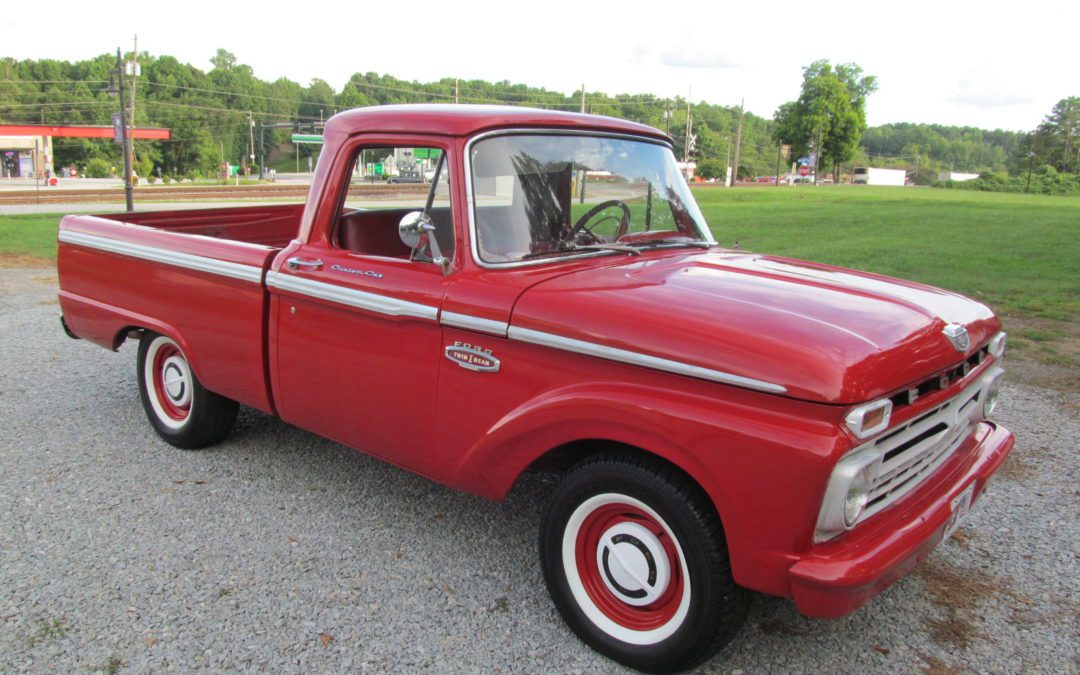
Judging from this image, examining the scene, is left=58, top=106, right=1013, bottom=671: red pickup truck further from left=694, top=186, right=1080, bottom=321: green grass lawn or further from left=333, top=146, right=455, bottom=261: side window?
left=694, top=186, right=1080, bottom=321: green grass lawn

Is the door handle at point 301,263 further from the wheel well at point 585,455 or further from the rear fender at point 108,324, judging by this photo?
the wheel well at point 585,455

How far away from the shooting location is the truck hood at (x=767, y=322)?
2.18m

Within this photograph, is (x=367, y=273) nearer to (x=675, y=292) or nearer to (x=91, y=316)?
(x=675, y=292)

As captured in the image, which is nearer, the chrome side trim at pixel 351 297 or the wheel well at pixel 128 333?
the chrome side trim at pixel 351 297

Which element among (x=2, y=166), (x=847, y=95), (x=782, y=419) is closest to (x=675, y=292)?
(x=782, y=419)

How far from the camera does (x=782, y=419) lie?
2.18 meters

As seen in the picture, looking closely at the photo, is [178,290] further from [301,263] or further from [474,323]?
[474,323]

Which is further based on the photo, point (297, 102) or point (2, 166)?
point (297, 102)

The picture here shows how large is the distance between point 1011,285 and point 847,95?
6547cm

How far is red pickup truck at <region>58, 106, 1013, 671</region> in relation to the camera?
7.26 ft

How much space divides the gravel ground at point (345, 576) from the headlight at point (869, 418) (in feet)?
3.40

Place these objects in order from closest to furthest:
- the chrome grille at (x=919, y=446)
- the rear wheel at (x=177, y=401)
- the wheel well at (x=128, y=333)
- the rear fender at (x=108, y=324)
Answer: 1. the chrome grille at (x=919, y=446)
2. the rear fender at (x=108, y=324)
3. the rear wheel at (x=177, y=401)
4. the wheel well at (x=128, y=333)

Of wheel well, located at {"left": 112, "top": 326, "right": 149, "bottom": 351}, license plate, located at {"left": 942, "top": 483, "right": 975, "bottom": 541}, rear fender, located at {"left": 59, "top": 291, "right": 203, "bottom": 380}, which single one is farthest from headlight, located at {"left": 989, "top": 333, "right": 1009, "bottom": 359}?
wheel well, located at {"left": 112, "top": 326, "right": 149, "bottom": 351}

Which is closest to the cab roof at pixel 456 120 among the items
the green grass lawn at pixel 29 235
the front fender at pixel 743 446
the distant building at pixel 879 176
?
the front fender at pixel 743 446
